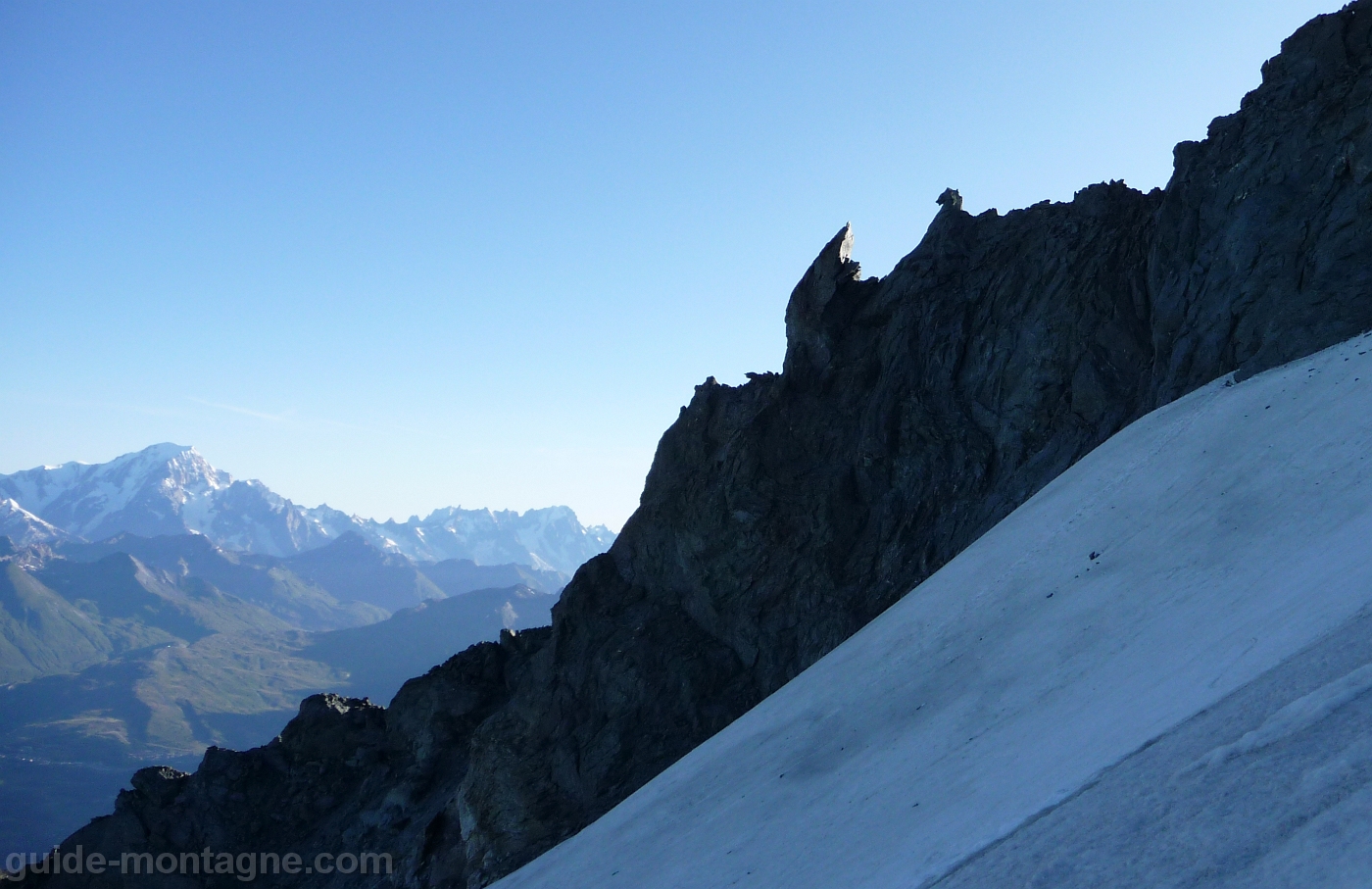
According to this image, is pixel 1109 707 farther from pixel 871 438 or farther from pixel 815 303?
pixel 815 303

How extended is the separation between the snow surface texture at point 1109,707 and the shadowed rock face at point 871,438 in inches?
161

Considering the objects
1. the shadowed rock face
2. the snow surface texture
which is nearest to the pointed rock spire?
the shadowed rock face

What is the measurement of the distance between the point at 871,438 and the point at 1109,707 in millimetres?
21148

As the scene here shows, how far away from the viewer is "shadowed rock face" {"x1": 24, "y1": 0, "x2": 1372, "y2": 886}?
901 inches

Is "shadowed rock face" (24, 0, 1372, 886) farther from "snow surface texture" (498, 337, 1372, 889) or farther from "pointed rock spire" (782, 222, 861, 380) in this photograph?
"snow surface texture" (498, 337, 1372, 889)

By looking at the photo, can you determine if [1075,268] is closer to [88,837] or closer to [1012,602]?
[1012,602]

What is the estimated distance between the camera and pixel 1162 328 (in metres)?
25.4

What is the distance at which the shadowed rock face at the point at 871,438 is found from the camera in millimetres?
22875

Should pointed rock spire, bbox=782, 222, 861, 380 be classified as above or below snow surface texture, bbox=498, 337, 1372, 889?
above

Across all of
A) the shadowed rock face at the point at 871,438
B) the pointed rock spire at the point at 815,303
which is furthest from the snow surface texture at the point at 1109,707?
the pointed rock spire at the point at 815,303

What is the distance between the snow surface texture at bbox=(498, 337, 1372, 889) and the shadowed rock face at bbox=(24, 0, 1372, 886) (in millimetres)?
4089

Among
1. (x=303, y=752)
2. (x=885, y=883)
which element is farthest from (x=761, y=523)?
(x=303, y=752)

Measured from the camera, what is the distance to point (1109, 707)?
1061 cm

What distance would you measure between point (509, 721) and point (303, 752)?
50.7 ft
